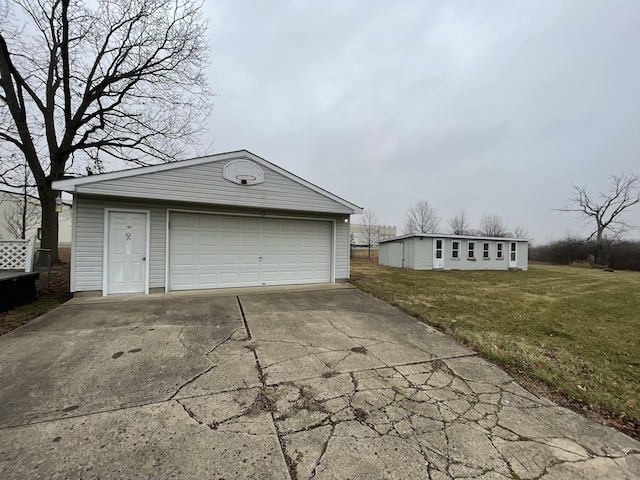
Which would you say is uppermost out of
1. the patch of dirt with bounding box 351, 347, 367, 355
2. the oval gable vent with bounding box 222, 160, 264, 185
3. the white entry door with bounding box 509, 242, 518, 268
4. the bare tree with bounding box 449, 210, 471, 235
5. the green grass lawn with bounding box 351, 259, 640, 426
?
the bare tree with bounding box 449, 210, 471, 235

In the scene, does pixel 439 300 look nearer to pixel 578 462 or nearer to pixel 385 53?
pixel 578 462

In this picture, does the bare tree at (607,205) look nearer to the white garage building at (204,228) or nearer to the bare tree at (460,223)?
the bare tree at (460,223)

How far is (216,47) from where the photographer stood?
35.9ft

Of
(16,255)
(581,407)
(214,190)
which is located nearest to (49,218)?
(16,255)

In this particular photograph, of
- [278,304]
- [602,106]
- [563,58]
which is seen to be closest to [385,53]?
[563,58]

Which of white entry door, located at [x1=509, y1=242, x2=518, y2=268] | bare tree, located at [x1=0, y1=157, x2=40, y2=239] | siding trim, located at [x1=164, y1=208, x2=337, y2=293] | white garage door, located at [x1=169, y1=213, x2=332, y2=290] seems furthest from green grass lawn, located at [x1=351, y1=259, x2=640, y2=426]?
bare tree, located at [x1=0, y1=157, x2=40, y2=239]

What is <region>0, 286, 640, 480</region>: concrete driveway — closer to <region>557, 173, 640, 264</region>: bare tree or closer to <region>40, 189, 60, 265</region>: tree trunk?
<region>40, 189, 60, 265</region>: tree trunk

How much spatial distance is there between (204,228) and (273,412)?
6.21 m

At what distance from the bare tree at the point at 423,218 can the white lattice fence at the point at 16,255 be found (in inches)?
1400

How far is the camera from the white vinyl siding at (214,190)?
6473mm

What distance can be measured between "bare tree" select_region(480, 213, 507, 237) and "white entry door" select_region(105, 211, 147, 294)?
4483 cm

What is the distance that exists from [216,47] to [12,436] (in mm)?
12916

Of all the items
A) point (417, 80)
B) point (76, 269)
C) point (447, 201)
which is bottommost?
point (76, 269)

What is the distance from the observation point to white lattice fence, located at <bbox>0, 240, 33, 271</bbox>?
630 centimetres
